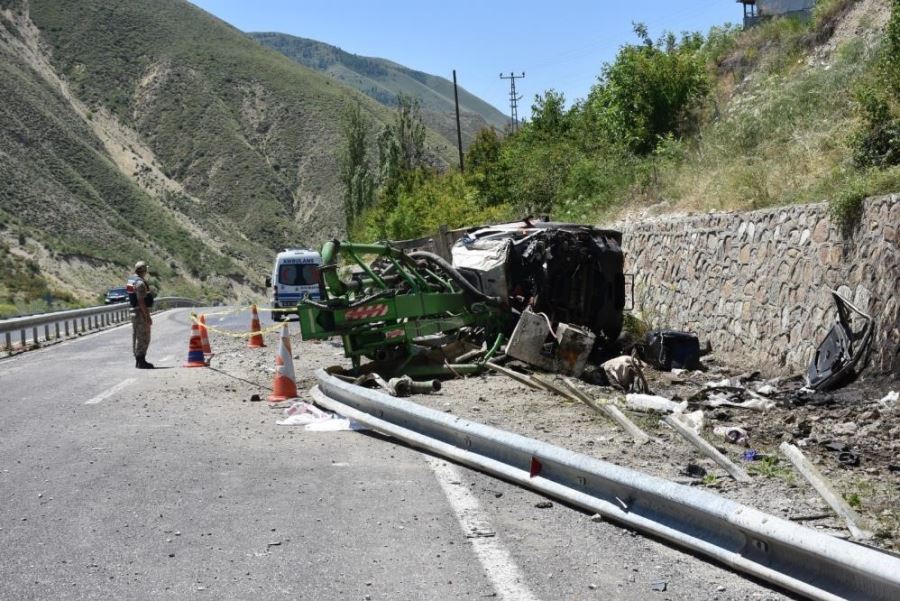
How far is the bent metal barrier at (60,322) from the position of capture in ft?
75.9

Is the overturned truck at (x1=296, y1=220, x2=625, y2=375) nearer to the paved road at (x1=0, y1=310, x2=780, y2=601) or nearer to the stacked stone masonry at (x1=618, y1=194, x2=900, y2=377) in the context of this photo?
the stacked stone masonry at (x1=618, y1=194, x2=900, y2=377)

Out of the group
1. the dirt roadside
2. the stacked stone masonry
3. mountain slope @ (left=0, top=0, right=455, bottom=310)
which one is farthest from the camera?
mountain slope @ (left=0, top=0, right=455, bottom=310)

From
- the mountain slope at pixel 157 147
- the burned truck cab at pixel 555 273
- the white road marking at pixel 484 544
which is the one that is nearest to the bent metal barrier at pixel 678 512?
the white road marking at pixel 484 544

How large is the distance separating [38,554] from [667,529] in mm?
3291

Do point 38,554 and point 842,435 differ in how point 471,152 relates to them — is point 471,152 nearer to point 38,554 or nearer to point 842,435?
point 842,435

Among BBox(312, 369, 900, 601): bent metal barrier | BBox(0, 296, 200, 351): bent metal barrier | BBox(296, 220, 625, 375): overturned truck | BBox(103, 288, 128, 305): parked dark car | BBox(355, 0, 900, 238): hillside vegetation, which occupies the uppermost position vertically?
BBox(355, 0, 900, 238): hillside vegetation

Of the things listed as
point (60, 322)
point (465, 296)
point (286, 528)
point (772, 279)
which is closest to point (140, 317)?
point (465, 296)

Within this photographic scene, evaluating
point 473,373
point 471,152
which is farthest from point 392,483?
point 471,152

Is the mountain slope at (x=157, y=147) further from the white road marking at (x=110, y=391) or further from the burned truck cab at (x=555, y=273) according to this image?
the burned truck cab at (x=555, y=273)

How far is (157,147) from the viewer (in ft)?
360

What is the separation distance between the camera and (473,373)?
42.8 feet

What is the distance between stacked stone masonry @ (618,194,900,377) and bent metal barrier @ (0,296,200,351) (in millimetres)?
14199

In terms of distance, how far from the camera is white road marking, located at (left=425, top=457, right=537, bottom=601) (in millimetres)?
4627

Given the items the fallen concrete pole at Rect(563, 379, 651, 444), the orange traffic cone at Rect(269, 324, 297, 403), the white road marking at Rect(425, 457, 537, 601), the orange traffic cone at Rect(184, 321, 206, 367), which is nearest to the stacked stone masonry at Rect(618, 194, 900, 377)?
the fallen concrete pole at Rect(563, 379, 651, 444)
